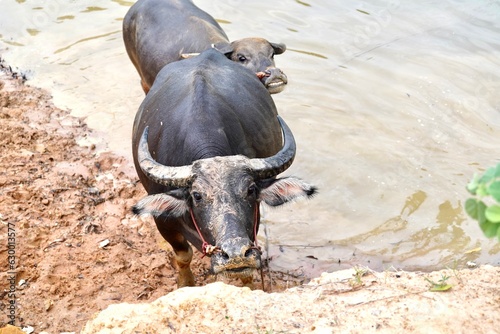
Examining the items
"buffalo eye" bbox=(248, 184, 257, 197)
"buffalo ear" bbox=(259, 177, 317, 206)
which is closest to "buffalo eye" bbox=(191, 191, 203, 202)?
"buffalo eye" bbox=(248, 184, 257, 197)

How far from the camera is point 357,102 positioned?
31.3ft

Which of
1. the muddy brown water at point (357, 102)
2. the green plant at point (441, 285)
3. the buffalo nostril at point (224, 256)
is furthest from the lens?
the muddy brown water at point (357, 102)

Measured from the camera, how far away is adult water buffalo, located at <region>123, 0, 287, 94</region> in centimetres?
799

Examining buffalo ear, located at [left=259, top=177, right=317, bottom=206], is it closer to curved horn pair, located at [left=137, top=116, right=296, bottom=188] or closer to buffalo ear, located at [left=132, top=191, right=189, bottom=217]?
curved horn pair, located at [left=137, top=116, right=296, bottom=188]

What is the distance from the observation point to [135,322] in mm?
3701

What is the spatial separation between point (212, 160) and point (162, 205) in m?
0.54

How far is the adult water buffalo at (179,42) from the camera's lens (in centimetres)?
799

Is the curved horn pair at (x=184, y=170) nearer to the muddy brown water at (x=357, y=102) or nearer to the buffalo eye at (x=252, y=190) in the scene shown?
the buffalo eye at (x=252, y=190)

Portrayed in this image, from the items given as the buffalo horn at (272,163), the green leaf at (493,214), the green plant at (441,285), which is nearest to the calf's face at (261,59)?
the buffalo horn at (272,163)

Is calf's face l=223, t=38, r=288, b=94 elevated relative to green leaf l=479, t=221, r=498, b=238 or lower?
lower

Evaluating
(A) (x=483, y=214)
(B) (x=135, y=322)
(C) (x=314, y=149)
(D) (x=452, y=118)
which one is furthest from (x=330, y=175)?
(A) (x=483, y=214)

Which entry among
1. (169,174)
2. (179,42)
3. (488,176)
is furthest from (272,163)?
(179,42)

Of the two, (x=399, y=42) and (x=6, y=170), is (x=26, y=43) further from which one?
(x=399, y=42)

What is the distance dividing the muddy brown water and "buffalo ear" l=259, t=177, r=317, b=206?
1.82 meters
